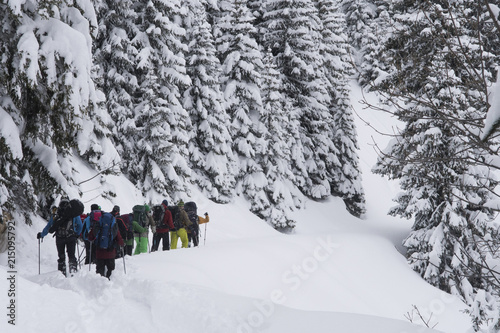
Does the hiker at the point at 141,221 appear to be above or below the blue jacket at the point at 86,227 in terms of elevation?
below

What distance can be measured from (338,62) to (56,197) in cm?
2626

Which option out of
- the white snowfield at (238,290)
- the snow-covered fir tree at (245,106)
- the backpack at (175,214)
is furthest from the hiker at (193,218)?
the snow-covered fir tree at (245,106)

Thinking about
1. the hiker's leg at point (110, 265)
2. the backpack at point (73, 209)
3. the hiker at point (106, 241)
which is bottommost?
the hiker's leg at point (110, 265)

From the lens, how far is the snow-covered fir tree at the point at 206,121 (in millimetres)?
20312

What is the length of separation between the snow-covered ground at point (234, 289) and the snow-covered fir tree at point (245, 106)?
195 cm

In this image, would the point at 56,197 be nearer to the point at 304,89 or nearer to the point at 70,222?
the point at 70,222

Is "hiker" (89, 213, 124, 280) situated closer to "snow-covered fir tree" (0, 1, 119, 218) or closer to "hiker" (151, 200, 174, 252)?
"snow-covered fir tree" (0, 1, 119, 218)

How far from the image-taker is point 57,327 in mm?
5320

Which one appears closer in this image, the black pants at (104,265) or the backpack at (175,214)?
the black pants at (104,265)

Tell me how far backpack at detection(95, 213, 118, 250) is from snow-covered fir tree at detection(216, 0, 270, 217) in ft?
44.6

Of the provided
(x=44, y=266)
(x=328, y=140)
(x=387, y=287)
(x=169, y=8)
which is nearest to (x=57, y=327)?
(x=44, y=266)

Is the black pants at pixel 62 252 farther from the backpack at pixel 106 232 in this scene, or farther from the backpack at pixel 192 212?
the backpack at pixel 192 212

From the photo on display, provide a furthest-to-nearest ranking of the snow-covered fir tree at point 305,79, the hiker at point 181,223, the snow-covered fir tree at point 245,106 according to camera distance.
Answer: the snow-covered fir tree at point 305,79 → the snow-covered fir tree at point 245,106 → the hiker at point 181,223

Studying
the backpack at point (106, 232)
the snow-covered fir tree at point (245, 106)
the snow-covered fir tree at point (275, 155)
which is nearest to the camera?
the backpack at point (106, 232)
